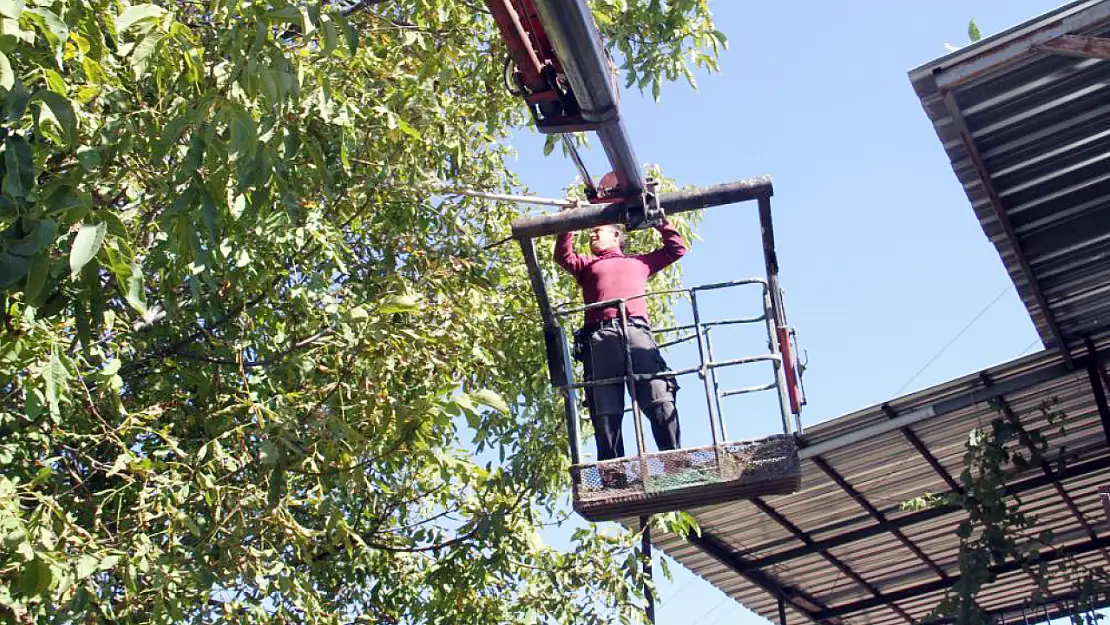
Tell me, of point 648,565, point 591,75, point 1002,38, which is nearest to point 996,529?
point 648,565

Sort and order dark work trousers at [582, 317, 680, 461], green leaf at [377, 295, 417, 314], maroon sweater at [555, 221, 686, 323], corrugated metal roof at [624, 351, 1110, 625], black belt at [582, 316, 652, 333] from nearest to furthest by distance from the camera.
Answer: green leaf at [377, 295, 417, 314]
dark work trousers at [582, 317, 680, 461]
black belt at [582, 316, 652, 333]
maroon sweater at [555, 221, 686, 323]
corrugated metal roof at [624, 351, 1110, 625]

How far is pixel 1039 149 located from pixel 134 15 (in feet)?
18.8

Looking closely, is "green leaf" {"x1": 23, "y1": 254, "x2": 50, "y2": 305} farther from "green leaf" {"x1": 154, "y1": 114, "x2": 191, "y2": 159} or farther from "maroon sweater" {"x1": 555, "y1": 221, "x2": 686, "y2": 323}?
"maroon sweater" {"x1": 555, "y1": 221, "x2": 686, "y2": 323}

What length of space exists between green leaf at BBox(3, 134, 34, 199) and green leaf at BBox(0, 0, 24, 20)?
0.49m

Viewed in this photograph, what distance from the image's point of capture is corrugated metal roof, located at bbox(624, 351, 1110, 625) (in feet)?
33.5

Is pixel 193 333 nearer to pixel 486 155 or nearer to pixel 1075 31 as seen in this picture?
pixel 486 155

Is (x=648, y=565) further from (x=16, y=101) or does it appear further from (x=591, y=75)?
(x=16, y=101)

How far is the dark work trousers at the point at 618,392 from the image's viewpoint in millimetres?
7910

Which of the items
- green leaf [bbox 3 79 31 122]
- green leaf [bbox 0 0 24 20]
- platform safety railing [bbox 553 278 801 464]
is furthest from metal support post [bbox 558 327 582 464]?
green leaf [bbox 0 0 24 20]

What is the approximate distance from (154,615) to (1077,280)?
678cm

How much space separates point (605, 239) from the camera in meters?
8.51

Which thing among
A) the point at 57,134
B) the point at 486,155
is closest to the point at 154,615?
the point at 57,134

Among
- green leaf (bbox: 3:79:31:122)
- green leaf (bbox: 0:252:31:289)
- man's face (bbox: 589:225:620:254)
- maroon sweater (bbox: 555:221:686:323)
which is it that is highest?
man's face (bbox: 589:225:620:254)

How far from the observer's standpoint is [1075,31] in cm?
687
